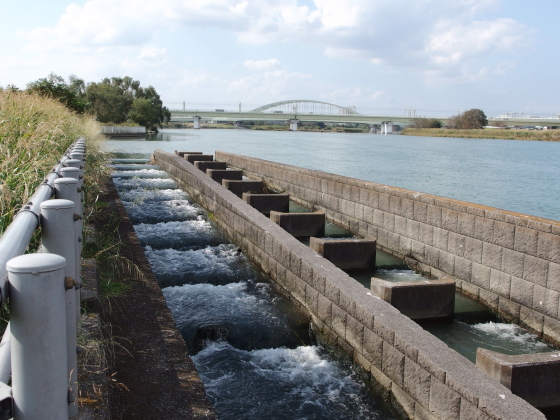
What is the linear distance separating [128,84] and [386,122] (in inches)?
1713

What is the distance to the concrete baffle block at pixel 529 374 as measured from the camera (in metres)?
4.82

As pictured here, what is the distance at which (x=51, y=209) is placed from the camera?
7.58ft

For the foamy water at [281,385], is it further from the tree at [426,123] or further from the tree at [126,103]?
the tree at [426,123]

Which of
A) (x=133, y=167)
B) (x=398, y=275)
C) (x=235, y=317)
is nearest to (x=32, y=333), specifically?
(x=235, y=317)

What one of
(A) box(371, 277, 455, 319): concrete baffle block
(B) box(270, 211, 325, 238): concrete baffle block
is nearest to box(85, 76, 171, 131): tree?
(B) box(270, 211, 325, 238): concrete baffle block

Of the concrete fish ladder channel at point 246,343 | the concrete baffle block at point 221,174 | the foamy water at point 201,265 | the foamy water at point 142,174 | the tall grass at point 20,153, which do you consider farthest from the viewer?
the foamy water at point 142,174

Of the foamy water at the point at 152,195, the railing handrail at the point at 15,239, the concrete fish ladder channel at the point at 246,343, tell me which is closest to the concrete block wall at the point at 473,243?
the concrete fish ladder channel at the point at 246,343

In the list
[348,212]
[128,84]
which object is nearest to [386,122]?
[128,84]

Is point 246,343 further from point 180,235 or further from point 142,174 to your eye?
point 142,174

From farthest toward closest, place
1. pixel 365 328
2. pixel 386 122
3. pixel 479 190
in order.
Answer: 1. pixel 386 122
2. pixel 479 190
3. pixel 365 328

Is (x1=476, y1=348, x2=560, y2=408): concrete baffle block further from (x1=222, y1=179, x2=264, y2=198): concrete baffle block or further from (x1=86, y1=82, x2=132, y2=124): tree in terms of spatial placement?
(x1=86, y1=82, x2=132, y2=124): tree

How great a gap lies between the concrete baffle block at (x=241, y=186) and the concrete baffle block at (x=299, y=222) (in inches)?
180

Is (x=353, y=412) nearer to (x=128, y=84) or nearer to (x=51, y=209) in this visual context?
(x=51, y=209)

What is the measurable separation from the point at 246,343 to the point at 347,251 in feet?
11.2
